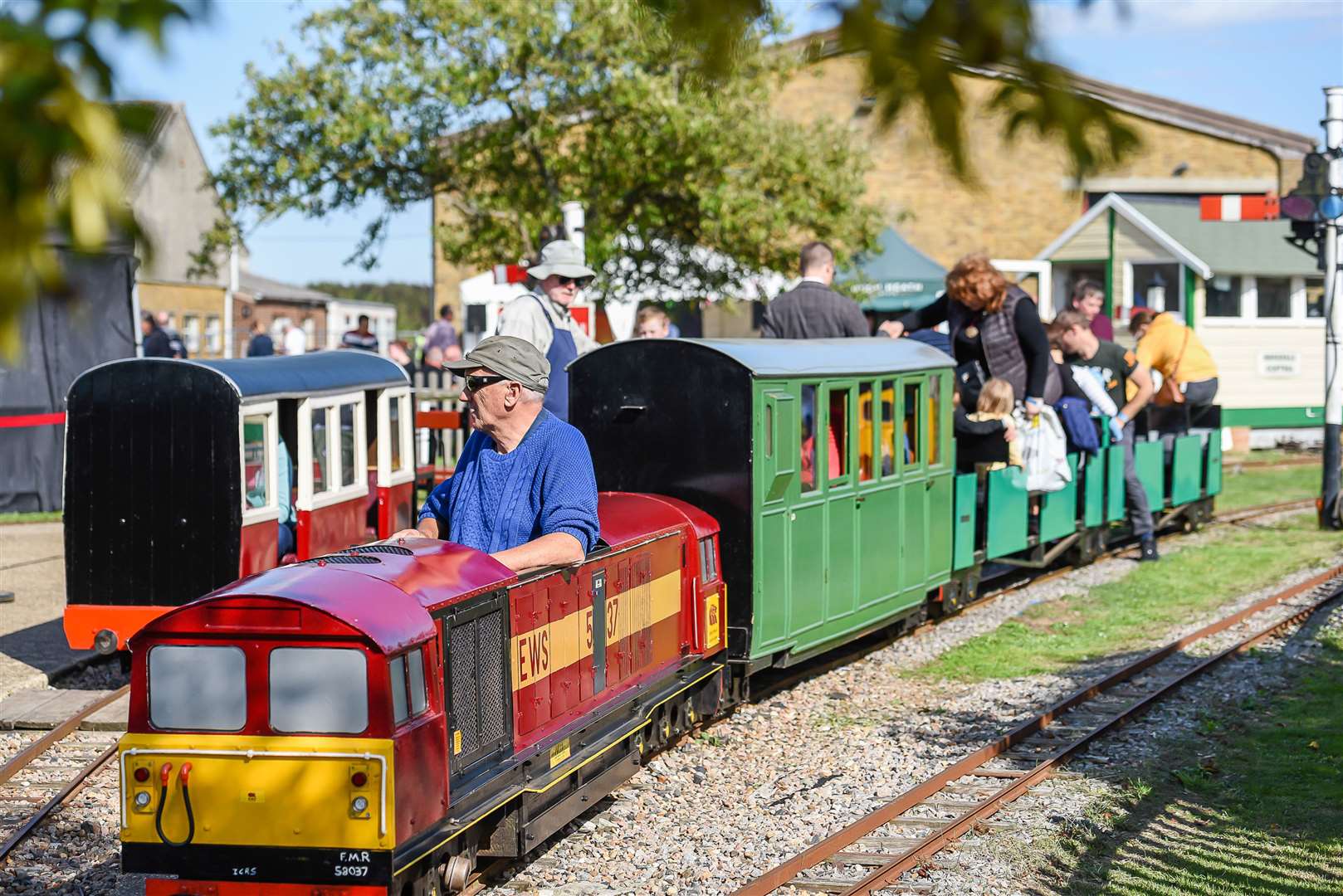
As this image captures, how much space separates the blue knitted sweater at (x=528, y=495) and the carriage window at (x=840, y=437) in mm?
3565

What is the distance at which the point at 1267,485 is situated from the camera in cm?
2308

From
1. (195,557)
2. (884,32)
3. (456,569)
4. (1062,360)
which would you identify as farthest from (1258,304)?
(884,32)

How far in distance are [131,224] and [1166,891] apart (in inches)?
216

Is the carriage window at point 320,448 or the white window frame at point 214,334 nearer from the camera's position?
the carriage window at point 320,448

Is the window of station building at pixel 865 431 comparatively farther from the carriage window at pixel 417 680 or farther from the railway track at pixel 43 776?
the carriage window at pixel 417 680

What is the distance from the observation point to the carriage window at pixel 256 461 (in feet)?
33.7

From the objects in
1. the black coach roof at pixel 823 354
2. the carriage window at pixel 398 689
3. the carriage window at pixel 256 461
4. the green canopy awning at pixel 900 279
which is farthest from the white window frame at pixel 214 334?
the carriage window at pixel 398 689

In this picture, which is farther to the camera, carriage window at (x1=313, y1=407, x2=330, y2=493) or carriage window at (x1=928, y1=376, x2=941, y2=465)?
carriage window at (x1=928, y1=376, x2=941, y2=465)

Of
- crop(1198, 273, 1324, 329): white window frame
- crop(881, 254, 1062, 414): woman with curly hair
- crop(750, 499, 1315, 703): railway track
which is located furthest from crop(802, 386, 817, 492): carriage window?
crop(1198, 273, 1324, 329): white window frame

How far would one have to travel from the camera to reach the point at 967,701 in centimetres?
998

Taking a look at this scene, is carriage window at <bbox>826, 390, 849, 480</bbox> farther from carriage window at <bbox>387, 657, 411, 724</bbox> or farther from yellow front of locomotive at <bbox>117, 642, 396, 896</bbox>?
yellow front of locomotive at <bbox>117, 642, 396, 896</bbox>

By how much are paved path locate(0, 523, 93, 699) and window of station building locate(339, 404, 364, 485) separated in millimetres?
2166

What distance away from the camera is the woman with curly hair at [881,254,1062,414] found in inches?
489

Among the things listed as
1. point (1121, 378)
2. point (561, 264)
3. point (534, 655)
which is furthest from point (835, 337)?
point (1121, 378)
